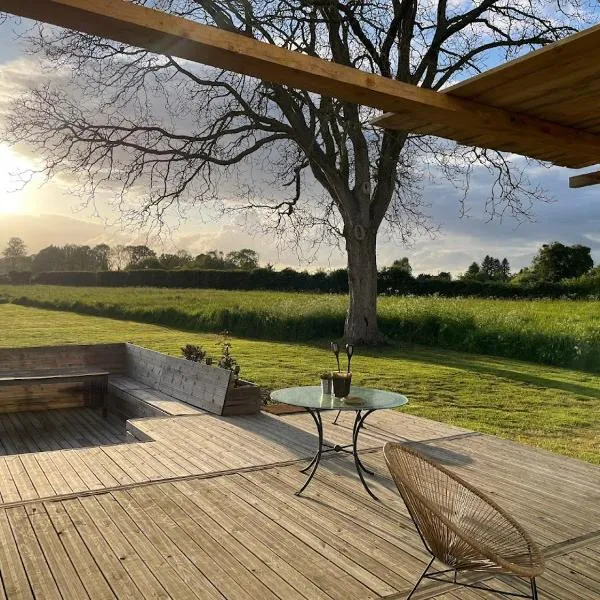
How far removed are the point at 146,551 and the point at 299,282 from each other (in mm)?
22819

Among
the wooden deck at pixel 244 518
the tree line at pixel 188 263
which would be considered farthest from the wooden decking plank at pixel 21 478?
the tree line at pixel 188 263

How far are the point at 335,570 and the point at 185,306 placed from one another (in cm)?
1820

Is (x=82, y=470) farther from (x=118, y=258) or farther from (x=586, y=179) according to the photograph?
(x=118, y=258)

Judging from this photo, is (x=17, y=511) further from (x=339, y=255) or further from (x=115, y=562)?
(x=339, y=255)

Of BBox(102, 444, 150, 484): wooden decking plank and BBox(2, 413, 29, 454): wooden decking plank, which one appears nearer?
BBox(102, 444, 150, 484): wooden decking plank

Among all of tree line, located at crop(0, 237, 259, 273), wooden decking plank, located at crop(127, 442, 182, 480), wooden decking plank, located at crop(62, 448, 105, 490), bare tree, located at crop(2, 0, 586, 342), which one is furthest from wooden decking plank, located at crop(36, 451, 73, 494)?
tree line, located at crop(0, 237, 259, 273)

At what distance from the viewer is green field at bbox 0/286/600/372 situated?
45.5 ft

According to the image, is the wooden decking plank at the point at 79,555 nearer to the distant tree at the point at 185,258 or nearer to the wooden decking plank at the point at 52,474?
the wooden decking plank at the point at 52,474

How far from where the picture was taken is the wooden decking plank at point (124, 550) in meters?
3.01

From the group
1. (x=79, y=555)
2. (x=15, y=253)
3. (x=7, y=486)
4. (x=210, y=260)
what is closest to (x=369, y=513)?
(x=79, y=555)

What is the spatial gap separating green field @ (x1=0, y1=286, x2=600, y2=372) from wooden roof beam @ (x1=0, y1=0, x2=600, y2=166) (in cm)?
1094

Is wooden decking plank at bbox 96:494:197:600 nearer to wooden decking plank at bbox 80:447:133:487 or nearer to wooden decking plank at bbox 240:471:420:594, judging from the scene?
wooden decking plank at bbox 80:447:133:487

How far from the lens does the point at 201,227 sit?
14500mm

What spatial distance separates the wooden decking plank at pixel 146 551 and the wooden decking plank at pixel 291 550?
59 centimetres
